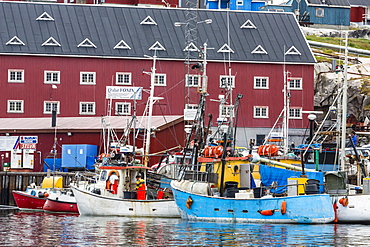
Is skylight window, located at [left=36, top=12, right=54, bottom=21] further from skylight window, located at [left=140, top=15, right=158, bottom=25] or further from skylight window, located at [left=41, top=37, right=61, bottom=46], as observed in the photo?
skylight window, located at [left=140, top=15, right=158, bottom=25]

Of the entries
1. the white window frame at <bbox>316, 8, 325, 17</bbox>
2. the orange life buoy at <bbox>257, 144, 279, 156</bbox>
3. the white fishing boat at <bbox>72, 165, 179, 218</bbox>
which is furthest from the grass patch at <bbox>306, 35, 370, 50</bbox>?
the white fishing boat at <bbox>72, 165, 179, 218</bbox>

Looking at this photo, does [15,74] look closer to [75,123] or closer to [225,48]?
[75,123]

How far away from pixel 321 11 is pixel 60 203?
70190 millimetres

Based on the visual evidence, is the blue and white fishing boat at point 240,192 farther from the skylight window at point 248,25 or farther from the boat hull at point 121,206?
the skylight window at point 248,25

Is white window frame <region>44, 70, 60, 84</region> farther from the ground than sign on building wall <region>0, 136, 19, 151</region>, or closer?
farther from the ground

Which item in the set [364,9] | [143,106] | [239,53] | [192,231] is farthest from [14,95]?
[364,9]

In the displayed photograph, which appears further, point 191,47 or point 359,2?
point 359,2

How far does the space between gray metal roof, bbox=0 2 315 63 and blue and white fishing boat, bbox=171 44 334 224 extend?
1186 inches

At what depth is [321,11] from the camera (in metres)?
113

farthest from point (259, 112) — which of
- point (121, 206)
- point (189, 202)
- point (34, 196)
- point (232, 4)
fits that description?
point (189, 202)

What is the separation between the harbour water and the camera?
3055 centimetres

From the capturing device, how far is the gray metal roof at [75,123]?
65.1 meters

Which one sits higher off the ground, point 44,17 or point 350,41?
point 350,41

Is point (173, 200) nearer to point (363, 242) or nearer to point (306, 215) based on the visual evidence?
point (306, 215)
